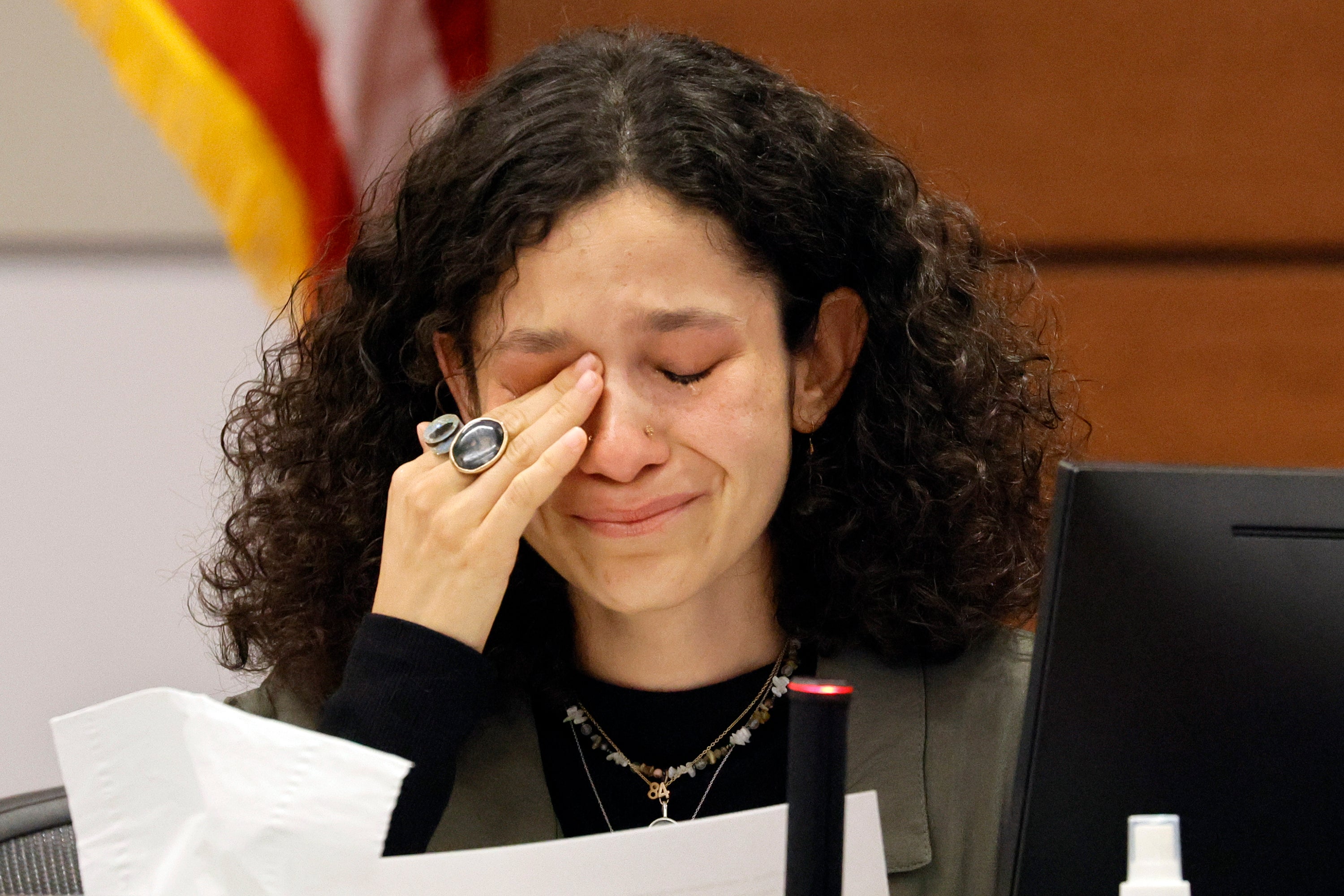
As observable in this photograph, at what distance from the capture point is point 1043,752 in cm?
62

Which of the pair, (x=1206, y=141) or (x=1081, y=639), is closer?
(x=1081, y=639)

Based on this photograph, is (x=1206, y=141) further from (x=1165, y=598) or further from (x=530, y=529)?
(x=1165, y=598)

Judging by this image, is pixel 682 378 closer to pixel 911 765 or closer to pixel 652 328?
pixel 652 328

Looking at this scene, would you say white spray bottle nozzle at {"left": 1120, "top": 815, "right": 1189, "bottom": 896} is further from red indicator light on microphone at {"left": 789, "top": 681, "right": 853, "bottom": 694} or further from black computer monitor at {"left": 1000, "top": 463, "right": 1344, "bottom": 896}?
red indicator light on microphone at {"left": 789, "top": 681, "right": 853, "bottom": 694}

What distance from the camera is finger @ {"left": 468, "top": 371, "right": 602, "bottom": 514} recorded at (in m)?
1.01

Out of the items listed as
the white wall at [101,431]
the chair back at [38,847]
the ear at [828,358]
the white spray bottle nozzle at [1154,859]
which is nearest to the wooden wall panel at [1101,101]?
the ear at [828,358]

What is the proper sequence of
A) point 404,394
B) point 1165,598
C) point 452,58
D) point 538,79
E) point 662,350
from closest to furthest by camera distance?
point 1165,598
point 662,350
point 538,79
point 404,394
point 452,58

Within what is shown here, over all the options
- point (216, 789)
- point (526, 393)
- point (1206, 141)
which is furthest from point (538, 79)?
point (1206, 141)

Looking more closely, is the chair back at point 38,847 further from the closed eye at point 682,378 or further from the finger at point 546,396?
the closed eye at point 682,378

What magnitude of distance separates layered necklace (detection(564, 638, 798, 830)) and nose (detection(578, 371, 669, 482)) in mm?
272

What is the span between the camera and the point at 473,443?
109cm

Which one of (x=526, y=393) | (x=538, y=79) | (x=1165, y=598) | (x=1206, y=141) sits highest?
(x=1206, y=141)

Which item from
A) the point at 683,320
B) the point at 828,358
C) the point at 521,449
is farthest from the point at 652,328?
the point at 828,358

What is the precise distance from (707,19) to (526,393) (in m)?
0.93
